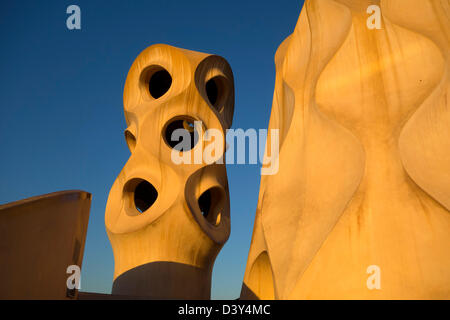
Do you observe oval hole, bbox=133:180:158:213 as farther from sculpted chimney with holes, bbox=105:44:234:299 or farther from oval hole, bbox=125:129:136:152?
oval hole, bbox=125:129:136:152

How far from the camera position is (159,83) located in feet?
49.2

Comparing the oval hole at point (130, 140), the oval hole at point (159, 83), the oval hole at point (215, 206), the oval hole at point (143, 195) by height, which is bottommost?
the oval hole at point (215, 206)

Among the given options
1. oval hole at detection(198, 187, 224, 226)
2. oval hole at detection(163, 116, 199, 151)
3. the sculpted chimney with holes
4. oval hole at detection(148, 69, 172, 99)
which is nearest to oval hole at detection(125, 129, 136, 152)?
the sculpted chimney with holes

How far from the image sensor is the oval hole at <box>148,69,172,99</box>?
580 inches

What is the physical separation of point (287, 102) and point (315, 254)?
3113 mm

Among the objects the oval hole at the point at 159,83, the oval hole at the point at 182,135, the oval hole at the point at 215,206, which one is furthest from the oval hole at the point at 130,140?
the oval hole at the point at 215,206

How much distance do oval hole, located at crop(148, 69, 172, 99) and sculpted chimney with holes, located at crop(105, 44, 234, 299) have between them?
0.05 m

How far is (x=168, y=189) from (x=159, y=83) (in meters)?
4.93

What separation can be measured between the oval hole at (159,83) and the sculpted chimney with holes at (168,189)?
52 millimetres

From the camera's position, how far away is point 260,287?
6.73 metres

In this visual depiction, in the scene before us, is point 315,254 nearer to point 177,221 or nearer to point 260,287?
point 260,287

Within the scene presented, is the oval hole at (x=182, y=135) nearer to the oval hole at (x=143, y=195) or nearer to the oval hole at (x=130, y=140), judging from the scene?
the oval hole at (x=130, y=140)

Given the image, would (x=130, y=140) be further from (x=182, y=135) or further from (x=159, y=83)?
(x=159, y=83)

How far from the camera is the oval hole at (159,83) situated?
1473cm
